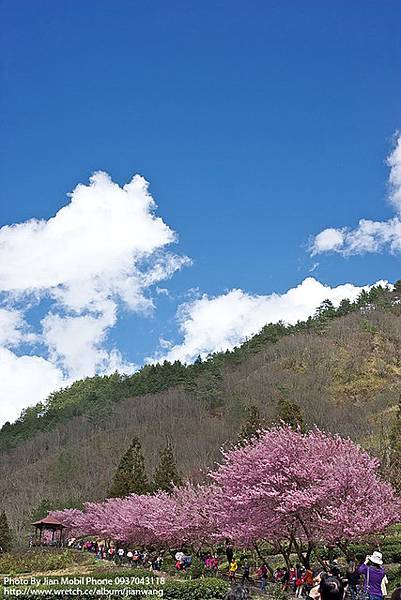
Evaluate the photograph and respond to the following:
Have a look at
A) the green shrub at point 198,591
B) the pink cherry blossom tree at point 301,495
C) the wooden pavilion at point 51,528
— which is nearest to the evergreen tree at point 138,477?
the wooden pavilion at point 51,528

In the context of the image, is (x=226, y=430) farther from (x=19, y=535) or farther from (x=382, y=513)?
(x=382, y=513)

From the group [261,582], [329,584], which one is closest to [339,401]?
[261,582]

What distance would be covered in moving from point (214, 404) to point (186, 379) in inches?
348

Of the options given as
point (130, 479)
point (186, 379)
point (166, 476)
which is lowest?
point (166, 476)

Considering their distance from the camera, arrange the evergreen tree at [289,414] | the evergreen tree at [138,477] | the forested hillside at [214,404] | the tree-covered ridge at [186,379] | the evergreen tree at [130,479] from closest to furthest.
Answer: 1. the evergreen tree at [289,414]
2. the evergreen tree at [138,477]
3. the evergreen tree at [130,479]
4. the forested hillside at [214,404]
5. the tree-covered ridge at [186,379]

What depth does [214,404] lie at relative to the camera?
3142 inches

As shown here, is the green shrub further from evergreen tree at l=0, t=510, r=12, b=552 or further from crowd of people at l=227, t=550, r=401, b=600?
evergreen tree at l=0, t=510, r=12, b=552

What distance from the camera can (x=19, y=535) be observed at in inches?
2005

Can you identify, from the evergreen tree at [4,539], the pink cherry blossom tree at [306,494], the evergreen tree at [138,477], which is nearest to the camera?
the pink cherry blossom tree at [306,494]

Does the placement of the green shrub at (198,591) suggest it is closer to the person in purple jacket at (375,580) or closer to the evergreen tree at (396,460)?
the person in purple jacket at (375,580)

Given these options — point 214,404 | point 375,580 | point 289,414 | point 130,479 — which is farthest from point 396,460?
point 214,404

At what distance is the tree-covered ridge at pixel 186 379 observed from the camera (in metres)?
85.3

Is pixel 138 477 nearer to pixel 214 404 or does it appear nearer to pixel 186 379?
pixel 214 404

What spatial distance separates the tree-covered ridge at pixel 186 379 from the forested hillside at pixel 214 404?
225 millimetres
